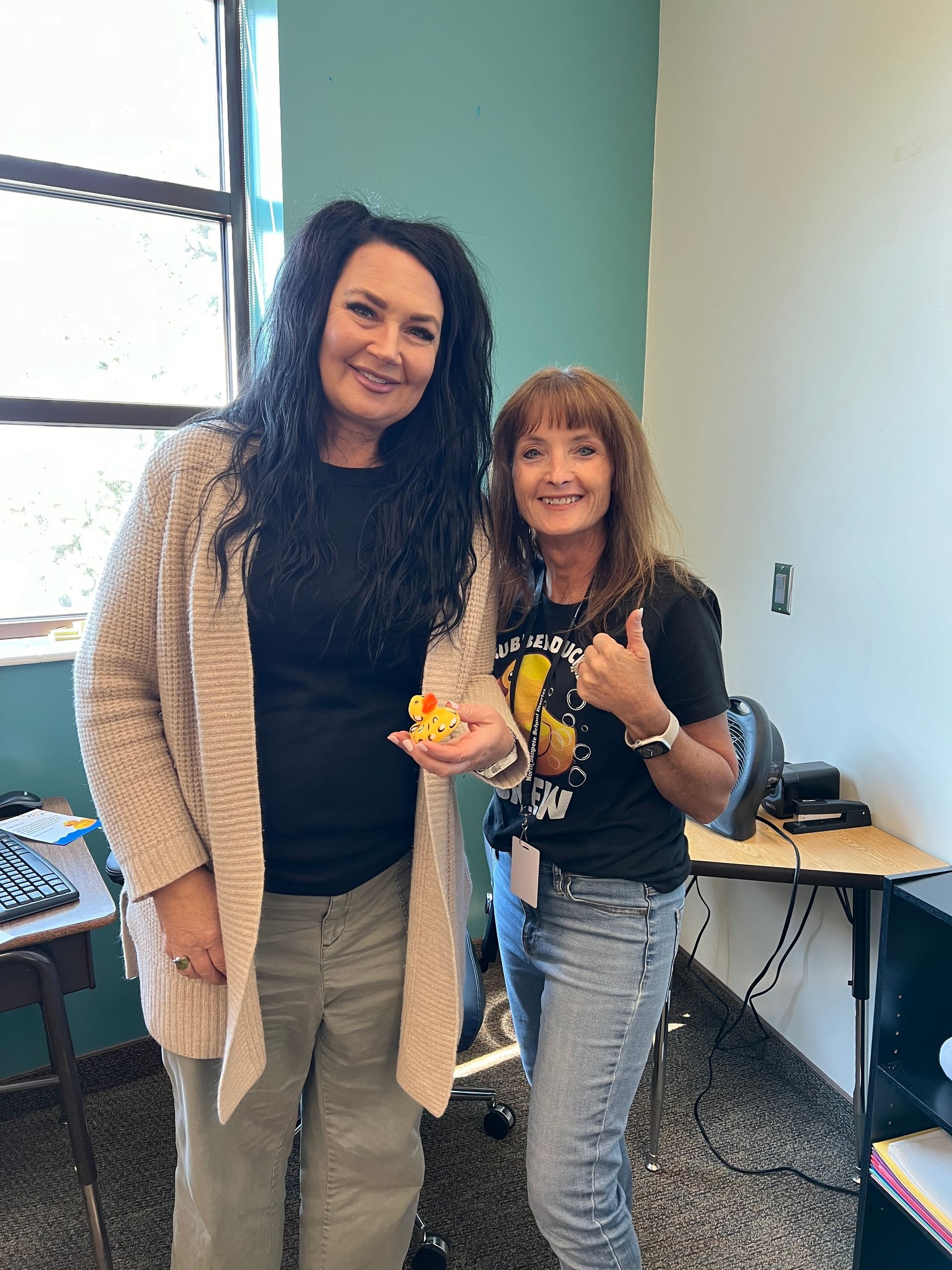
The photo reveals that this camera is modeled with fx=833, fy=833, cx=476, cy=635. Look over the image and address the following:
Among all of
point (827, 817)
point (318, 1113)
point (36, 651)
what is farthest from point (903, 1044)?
point (36, 651)

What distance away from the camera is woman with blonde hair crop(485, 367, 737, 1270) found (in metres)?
1.14

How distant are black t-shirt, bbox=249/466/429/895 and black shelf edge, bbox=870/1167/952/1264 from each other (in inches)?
42.1

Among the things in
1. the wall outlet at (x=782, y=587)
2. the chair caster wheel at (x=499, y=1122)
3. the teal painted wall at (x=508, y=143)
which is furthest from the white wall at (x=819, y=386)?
the chair caster wheel at (x=499, y=1122)

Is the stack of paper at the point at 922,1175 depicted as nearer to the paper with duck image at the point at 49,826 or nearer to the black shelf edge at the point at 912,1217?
the black shelf edge at the point at 912,1217

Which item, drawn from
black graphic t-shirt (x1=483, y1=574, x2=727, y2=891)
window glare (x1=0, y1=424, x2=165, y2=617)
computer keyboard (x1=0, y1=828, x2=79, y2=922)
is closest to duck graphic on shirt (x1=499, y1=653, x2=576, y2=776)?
black graphic t-shirt (x1=483, y1=574, x2=727, y2=891)

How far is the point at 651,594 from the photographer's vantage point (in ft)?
3.87

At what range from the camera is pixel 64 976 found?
1480 millimetres

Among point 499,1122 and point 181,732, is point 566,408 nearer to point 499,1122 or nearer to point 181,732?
point 181,732

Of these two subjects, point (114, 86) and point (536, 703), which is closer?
point (536, 703)

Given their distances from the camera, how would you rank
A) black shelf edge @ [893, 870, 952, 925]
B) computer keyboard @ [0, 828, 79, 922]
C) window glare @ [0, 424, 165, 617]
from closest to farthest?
1. black shelf edge @ [893, 870, 952, 925]
2. computer keyboard @ [0, 828, 79, 922]
3. window glare @ [0, 424, 165, 617]

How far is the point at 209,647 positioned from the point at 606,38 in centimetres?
238

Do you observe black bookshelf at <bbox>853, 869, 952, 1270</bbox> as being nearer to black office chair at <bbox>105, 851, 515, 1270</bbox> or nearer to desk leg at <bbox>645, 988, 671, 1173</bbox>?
desk leg at <bbox>645, 988, 671, 1173</bbox>

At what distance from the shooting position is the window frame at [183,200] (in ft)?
6.83

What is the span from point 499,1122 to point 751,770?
0.99 m
